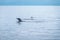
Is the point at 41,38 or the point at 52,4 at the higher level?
the point at 52,4

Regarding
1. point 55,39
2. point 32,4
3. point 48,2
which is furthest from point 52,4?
point 55,39

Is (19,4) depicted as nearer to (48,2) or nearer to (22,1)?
(22,1)

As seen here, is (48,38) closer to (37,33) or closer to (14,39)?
(37,33)

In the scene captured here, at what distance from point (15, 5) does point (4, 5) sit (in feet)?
0.44

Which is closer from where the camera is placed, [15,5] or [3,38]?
[15,5]

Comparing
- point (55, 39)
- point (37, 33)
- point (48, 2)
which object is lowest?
point (55, 39)

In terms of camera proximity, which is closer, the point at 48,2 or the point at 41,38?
the point at 48,2

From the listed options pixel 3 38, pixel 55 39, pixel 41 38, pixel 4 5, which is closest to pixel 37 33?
pixel 41 38

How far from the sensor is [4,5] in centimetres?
142

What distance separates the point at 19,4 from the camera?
143cm

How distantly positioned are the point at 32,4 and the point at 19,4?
6.0 inches

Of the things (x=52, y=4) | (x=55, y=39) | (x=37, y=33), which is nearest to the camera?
(x=52, y=4)

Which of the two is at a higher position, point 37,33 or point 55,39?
point 37,33

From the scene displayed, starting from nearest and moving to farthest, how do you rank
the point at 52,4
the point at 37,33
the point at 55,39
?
1. the point at 52,4
2. the point at 55,39
3. the point at 37,33
